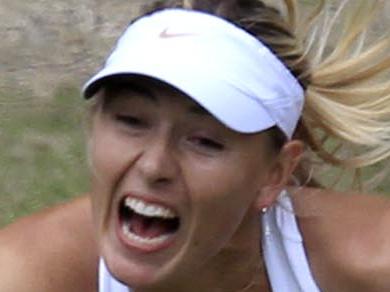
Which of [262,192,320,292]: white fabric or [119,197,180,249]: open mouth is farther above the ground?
[119,197,180,249]: open mouth

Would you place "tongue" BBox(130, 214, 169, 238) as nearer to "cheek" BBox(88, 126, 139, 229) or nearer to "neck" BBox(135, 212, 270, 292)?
"cheek" BBox(88, 126, 139, 229)

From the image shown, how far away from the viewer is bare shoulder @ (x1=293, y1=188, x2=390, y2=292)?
249 cm

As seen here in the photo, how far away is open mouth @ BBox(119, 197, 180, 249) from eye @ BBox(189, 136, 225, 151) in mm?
106

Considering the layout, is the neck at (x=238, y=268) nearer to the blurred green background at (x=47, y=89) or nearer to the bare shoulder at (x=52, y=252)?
the bare shoulder at (x=52, y=252)

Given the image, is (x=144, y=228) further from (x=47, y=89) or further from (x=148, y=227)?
(x=47, y=89)

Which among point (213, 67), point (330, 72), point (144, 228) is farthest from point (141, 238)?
point (330, 72)

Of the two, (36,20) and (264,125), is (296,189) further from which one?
(36,20)

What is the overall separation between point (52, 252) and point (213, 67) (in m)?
0.45

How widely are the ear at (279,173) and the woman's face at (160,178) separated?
0.29 feet

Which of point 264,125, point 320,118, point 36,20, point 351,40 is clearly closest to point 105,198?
point 264,125

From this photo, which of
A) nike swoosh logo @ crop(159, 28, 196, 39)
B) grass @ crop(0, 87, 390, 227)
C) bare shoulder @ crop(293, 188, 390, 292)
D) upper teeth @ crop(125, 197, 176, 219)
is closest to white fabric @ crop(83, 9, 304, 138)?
nike swoosh logo @ crop(159, 28, 196, 39)

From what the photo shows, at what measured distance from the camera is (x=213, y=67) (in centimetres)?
217

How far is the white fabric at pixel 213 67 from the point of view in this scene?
213 centimetres

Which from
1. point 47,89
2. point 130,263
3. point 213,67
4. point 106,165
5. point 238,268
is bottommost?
point 47,89
